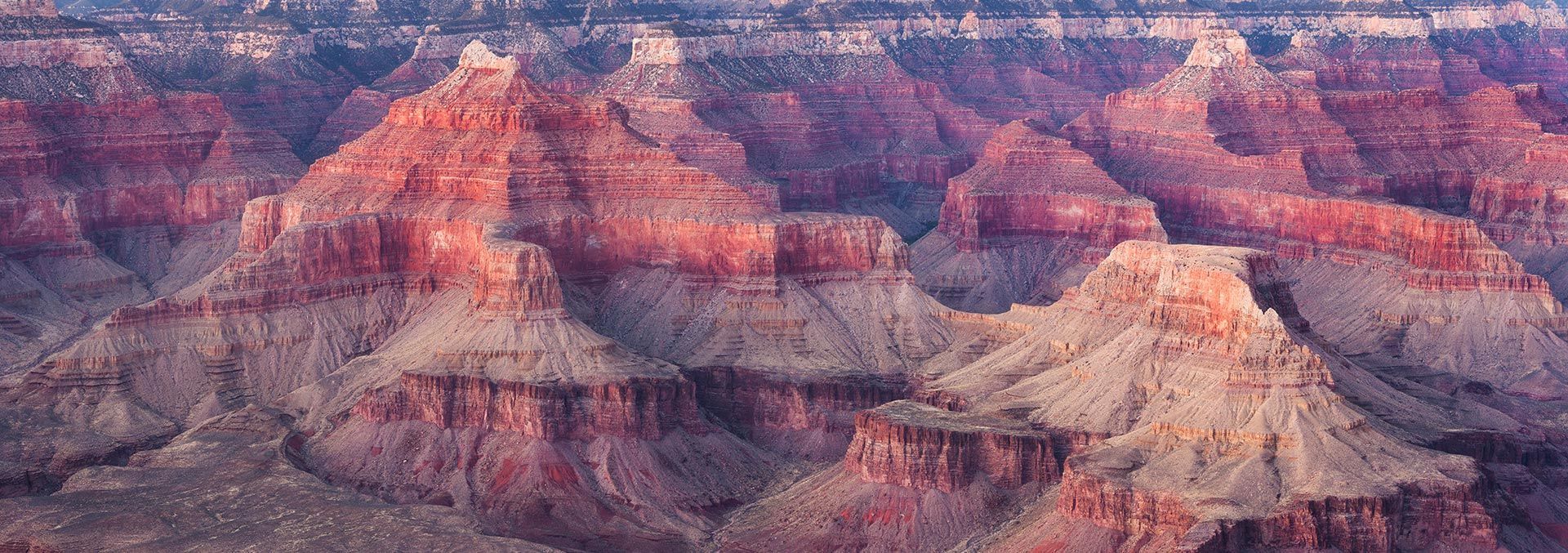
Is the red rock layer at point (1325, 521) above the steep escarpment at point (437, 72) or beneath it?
beneath

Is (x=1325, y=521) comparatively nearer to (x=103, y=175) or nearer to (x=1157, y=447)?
(x=1157, y=447)

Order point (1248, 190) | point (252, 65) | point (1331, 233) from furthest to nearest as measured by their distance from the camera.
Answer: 1. point (252, 65)
2. point (1248, 190)
3. point (1331, 233)

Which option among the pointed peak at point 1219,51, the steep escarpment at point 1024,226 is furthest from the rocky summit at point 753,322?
the steep escarpment at point 1024,226

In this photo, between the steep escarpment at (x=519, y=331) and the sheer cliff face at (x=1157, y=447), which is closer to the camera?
the sheer cliff face at (x=1157, y=447)

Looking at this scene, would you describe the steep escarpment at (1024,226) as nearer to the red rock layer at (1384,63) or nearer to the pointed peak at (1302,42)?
the red rock layer at (1384,63)

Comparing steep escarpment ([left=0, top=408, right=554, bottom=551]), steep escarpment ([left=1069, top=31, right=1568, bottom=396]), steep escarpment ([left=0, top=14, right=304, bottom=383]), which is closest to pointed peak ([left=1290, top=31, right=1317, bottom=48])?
steep escarpment ([left=1069, top=31, right=1568, bottom=396])

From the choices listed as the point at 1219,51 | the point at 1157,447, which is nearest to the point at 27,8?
the point at 1219,51

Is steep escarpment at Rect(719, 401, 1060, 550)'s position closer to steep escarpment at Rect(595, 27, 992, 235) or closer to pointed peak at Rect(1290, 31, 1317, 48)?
steep escarpment at Rect(595, 27, 992, 235)
